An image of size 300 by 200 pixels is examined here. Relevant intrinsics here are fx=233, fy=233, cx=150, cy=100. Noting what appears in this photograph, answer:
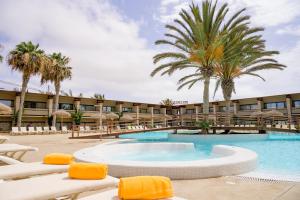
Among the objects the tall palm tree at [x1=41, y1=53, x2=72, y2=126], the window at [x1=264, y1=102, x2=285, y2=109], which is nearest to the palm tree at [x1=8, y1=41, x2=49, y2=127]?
the tall palm tree at [x1=41, y1=53, x2=72, y2=126]

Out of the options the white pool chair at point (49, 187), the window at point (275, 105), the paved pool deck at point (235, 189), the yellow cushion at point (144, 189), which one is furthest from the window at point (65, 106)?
the yellow cushion at point (144, 189)

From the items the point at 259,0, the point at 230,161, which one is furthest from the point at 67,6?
the point at 230,161

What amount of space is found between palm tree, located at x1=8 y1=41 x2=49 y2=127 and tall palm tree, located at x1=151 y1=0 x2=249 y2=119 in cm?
1627

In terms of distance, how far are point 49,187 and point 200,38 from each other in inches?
639

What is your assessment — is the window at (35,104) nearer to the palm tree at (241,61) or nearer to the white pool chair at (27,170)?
the palm tree at (241,61)

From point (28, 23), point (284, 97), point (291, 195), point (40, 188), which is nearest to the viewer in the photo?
point (40, 188)

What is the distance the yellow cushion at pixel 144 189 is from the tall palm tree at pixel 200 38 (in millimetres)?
15290

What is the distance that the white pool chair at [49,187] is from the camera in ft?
9.72

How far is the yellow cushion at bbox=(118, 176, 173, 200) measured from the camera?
271 cm

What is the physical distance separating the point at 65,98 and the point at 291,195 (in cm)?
3678

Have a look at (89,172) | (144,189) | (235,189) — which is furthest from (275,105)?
(144,189)

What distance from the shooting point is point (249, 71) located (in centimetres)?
2145

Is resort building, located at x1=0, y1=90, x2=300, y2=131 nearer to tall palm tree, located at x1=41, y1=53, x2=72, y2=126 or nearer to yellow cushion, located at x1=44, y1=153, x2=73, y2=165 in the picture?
tall palm tree, located at x1=41, y1=53, x2=72, y2=126

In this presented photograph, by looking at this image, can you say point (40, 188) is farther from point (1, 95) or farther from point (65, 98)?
point (65, 98)
